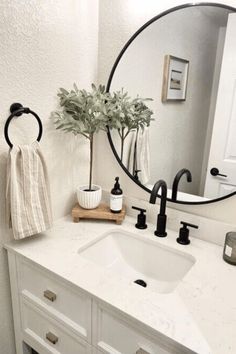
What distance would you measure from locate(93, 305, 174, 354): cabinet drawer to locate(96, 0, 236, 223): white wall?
0.56m

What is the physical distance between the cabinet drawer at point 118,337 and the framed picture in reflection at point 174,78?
860 millimetres

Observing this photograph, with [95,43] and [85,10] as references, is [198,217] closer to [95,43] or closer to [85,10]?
[95,43]

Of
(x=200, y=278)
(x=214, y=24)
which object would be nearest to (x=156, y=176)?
(x=200, y=278)

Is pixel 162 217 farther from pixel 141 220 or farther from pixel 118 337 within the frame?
pixel 118 337

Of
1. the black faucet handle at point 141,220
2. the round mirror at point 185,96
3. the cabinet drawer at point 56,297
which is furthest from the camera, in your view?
the black faucet handle at point 141,220

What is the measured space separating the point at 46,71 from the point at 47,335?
3.43 ft

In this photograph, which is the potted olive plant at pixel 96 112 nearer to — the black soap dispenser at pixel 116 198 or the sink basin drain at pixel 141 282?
the black soap dispenser at pixel 116 198

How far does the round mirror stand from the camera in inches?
38.6

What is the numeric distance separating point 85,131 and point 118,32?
0.49m

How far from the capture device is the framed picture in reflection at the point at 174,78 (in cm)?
108

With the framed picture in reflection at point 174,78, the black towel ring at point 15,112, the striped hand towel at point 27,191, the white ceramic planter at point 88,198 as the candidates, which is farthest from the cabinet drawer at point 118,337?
the framed picture in reflection at point 174,78

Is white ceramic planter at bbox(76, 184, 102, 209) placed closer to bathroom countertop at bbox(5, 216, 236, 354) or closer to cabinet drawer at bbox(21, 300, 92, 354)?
bathroom countertop at bbox(5, 216, 236, 354)

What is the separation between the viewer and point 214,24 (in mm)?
966

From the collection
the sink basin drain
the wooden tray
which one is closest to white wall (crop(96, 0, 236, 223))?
the wooden tray
